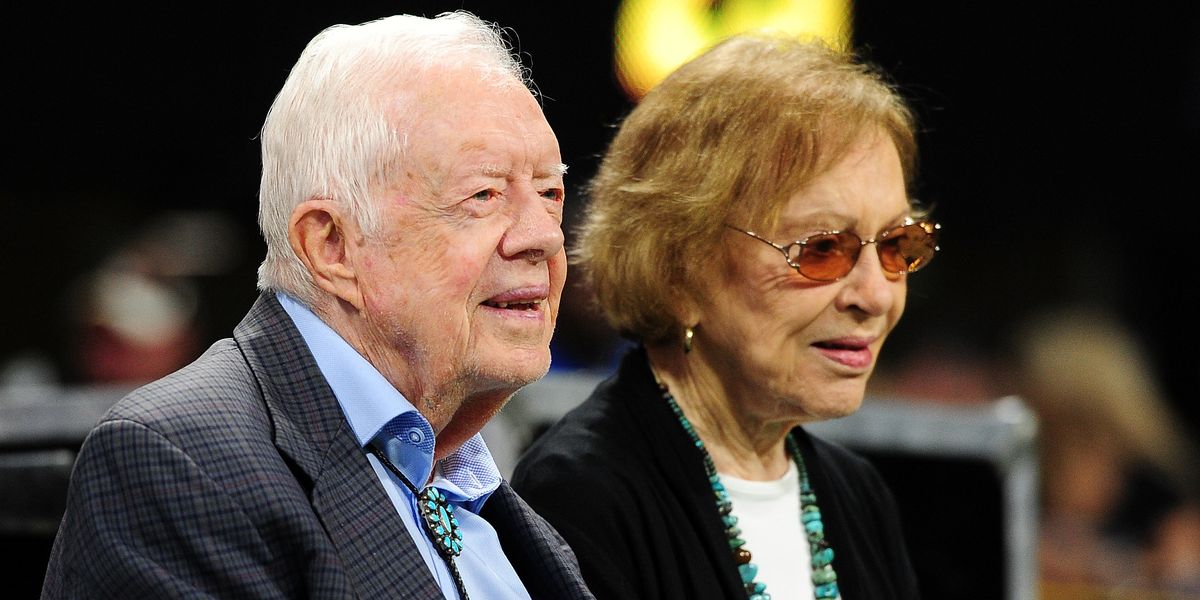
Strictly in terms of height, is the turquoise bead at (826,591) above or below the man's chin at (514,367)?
below

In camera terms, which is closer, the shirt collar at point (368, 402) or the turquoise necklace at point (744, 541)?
the shirt collar at point (368, 402)

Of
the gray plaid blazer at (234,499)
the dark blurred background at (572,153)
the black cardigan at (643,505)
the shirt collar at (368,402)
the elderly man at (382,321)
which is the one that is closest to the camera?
the gray plaid blazer at (234,499)

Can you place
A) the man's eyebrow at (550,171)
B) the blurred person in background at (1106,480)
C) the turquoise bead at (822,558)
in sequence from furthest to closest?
the blurred person in background at (1106,480) → the turquoise bead at (822,558) → the man's eyebrow at (550,171)

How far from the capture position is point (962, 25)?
6.81 meters

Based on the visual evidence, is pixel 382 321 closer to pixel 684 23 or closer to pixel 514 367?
pixel 514 367

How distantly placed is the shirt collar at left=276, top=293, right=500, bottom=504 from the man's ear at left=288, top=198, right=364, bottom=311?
6cm

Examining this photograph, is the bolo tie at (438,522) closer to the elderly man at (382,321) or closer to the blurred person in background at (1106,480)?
the elderly man at (382,321)

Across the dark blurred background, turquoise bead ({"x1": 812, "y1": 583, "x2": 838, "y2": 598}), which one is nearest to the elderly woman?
turquoise bead ({"x1": 812, "y1": 583, "x2": 838, "y2": 598})

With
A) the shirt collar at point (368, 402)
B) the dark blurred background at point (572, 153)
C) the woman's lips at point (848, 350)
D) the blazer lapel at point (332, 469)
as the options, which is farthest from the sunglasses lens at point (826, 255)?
the dark blurred background at point (572, 153)

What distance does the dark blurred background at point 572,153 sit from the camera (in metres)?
6.36

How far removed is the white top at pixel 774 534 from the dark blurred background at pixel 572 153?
3.39 metres

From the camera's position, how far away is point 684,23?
668 cm

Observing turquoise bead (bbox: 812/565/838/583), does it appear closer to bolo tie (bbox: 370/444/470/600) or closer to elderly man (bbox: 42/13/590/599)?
elderly man (bbox: 42/13/590/599)

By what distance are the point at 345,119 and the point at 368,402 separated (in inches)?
14.3
